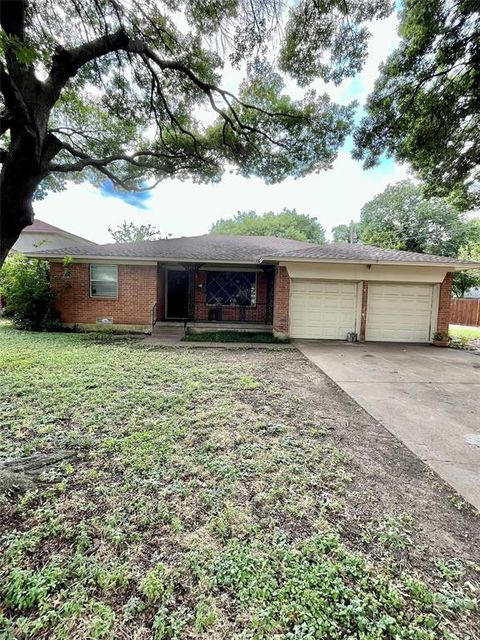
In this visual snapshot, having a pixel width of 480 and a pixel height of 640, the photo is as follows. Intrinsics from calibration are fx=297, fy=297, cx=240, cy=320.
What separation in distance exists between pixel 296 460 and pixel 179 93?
915cm

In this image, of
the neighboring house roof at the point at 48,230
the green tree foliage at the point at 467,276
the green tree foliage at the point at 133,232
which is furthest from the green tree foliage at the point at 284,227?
the neighboring house roof at the point at 48,230

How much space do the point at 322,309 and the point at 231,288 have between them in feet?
12.5

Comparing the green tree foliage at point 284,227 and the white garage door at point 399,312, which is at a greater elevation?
the green tree foliage at point 284,227

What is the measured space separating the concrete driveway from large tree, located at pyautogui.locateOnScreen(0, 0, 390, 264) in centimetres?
479

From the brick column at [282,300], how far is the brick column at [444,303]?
16.8 ft

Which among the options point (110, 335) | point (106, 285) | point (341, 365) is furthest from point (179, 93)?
point (341, 365)

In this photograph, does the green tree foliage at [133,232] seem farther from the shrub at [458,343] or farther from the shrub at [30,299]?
the shrub at [458,343]

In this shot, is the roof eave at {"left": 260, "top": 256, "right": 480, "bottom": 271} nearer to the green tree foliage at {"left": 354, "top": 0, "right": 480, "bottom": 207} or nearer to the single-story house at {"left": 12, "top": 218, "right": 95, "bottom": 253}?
the green tree foliage at {"left": 354, "top": 0, "right": 480, "bottom": 207}

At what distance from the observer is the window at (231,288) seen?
11.9 m

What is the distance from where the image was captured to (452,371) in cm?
666

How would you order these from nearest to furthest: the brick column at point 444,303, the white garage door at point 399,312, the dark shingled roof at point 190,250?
the brick column at point 444,303, the white garage door at point 399,312, the dark shingled roof at point 190,250

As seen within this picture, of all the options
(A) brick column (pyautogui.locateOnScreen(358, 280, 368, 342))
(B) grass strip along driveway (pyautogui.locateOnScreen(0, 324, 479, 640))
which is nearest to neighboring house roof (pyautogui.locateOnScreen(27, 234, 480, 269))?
(A) brick column (pyautogui.locateOnScreen(358, 280, 368, 342))

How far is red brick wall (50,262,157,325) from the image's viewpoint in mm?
10547

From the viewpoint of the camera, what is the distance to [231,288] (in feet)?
39.3
